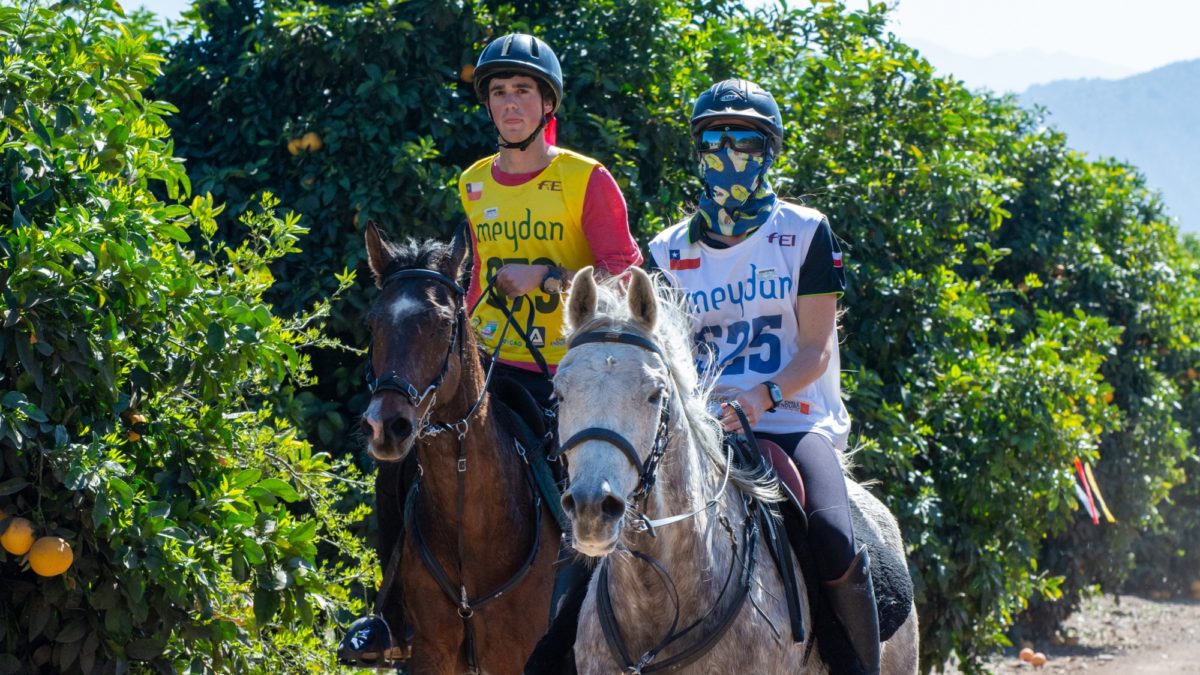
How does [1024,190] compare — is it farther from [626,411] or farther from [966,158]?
[626,411]

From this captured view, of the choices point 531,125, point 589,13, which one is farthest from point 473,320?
point 589,13

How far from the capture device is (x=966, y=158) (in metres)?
9.24

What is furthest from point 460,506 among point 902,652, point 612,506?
point 612,506

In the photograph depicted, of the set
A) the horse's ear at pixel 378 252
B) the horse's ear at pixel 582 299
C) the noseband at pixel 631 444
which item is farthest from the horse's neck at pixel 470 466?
the noseband at pixel 631 444

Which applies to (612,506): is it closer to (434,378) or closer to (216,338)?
(434,378)

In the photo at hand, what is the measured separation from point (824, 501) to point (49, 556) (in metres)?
2.47

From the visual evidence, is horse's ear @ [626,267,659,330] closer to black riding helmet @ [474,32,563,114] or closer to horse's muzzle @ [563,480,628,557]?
horse's muzzle @ [563,480,628,557]

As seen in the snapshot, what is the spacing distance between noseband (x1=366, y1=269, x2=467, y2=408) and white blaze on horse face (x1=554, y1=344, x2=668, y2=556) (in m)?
1.25

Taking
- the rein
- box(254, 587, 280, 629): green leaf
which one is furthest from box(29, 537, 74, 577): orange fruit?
the rein

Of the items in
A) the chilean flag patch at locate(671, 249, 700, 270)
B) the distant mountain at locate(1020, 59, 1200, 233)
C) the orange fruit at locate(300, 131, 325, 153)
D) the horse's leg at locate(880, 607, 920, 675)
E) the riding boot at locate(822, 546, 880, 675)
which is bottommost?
the horse's leg at locate(880, 607, 920, 675)

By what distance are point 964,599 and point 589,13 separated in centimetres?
435

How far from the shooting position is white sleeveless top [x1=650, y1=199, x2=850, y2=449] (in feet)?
15.1

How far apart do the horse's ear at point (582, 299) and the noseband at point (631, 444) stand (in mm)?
80

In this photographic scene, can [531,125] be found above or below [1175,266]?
above
